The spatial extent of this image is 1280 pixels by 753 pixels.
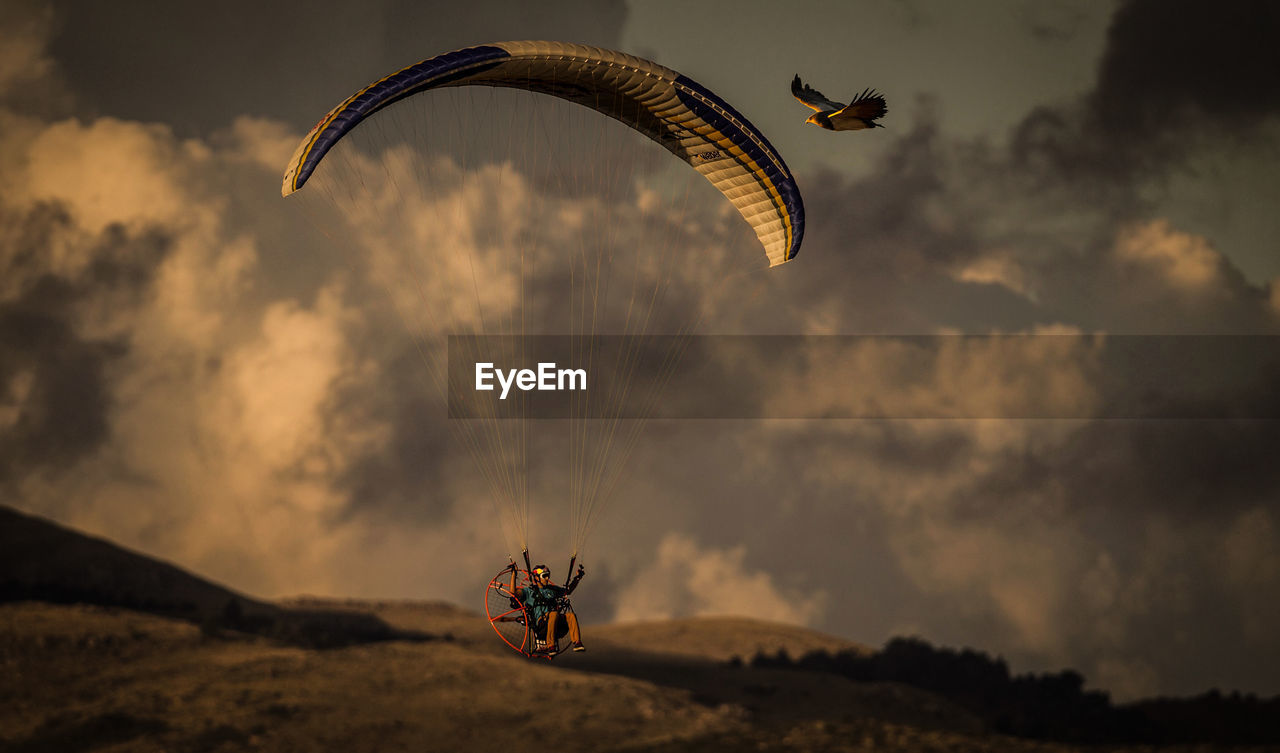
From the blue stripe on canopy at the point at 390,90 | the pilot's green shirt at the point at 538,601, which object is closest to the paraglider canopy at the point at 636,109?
the blue stripe on canopy at the point at 390,90

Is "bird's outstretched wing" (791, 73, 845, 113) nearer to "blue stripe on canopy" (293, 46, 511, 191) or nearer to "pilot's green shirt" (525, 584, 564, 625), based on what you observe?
"blue stripe on canopy" (293, 46, 511, 191)

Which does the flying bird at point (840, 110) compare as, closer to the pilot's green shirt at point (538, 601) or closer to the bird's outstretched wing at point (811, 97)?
the bird's outstretched wing at point (811, 97)

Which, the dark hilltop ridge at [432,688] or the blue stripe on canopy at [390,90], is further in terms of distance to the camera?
the dark hilltop ridge at [432,688]

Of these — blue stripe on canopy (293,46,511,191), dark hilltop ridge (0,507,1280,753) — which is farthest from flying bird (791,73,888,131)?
dark hilltop ridge (0,507,1280,753)

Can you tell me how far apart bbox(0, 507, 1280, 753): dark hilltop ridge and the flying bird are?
2228 inches

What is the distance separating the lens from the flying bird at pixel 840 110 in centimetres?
3250

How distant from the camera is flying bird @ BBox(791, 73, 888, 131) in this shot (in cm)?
3250

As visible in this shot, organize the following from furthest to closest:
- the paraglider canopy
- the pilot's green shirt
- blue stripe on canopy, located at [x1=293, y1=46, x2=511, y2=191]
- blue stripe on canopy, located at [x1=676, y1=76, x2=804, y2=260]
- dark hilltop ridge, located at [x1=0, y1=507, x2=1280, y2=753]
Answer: dark hilltop ridge, located at [x1=0, y1=507, x2=1280, y2=753]
blue stripe on canopy, located at [x1=676, y1=76, x2=804, y2=260]
the pilot's green shirt
the paraglider canopy
blue stripe on canopy, located at [x1=293, y1=46, x2=511, y2=191]

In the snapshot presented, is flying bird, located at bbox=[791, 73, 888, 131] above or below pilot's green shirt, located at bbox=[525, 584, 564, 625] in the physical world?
above

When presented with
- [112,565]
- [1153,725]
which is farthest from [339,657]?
[1153,725]

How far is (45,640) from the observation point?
93.7 meters

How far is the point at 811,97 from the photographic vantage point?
33.3 metres

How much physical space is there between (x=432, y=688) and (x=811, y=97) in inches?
2553

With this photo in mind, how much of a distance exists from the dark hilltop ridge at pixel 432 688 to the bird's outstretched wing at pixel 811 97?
56.5 metres
